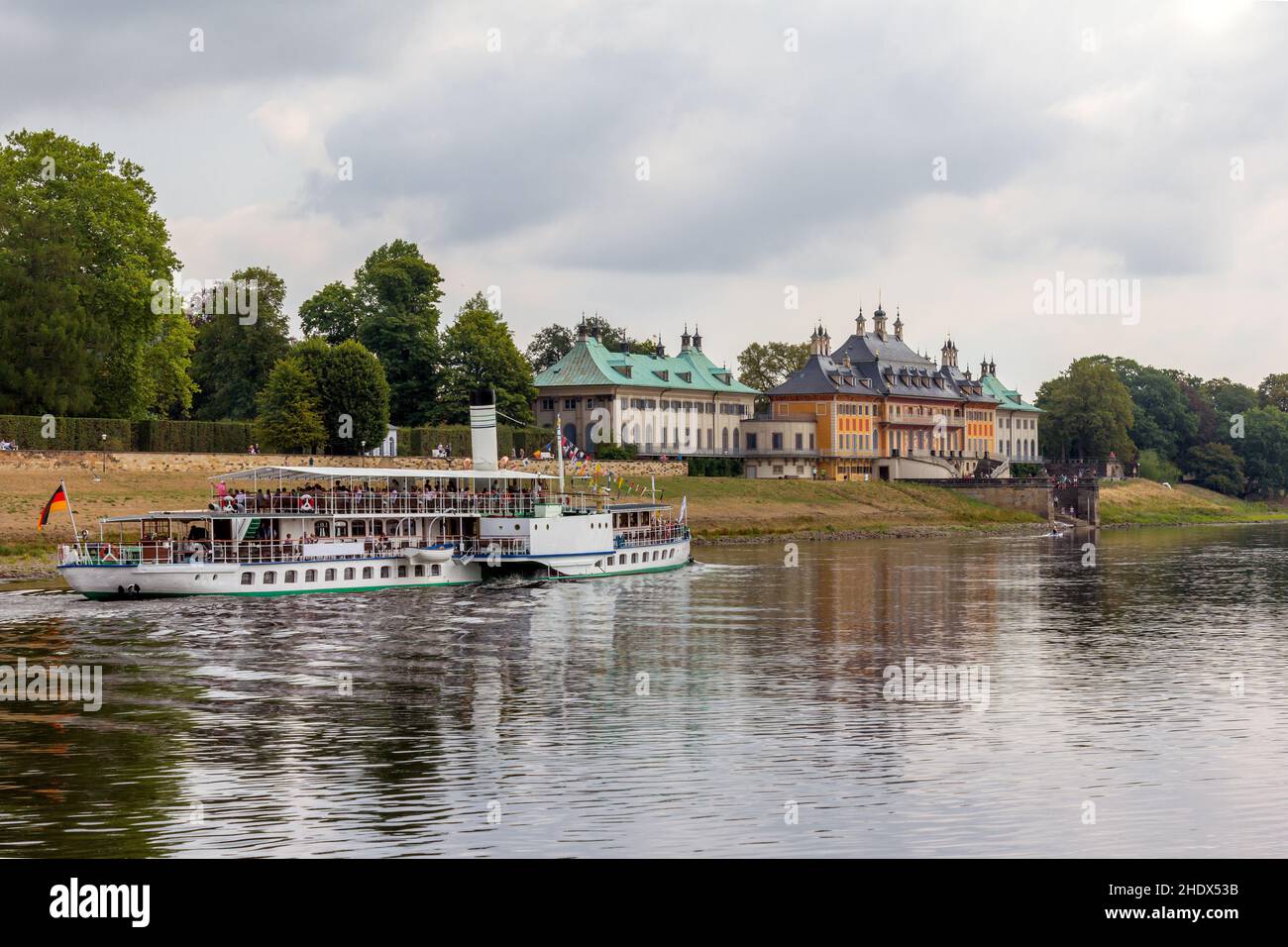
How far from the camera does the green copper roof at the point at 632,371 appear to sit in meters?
153

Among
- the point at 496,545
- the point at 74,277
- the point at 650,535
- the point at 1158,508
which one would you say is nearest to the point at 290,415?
the point at 74,277

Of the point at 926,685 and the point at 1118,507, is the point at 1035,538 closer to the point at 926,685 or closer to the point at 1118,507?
the point at 1118,507

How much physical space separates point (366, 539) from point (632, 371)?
289 ft

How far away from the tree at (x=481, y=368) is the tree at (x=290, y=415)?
2299 centimetres

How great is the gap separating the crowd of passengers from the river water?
17.9ft

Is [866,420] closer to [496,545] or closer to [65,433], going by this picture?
[65,433]

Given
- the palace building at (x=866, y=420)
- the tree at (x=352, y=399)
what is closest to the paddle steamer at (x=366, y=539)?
the tree at (x=352, y=399)

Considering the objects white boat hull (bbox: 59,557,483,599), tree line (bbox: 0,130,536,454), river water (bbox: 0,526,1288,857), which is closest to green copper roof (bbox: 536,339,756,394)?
Answer: tree line (bbox: 0,130,536,454)

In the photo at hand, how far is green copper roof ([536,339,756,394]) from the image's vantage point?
153250 mm

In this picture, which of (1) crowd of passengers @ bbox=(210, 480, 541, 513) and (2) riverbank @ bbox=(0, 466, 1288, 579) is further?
(2) riverbank @ bbox=(0, 466, 1288, 579)

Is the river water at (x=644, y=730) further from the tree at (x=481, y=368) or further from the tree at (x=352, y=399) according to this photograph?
the tree at (x=481, y=368)

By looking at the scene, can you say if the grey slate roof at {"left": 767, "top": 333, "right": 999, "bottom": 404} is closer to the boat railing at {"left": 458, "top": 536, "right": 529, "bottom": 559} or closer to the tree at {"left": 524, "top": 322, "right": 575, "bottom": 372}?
the tree at {"left": 524, "top": 322, "right": 575, "bottom": 372}

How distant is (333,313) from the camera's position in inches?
5527
